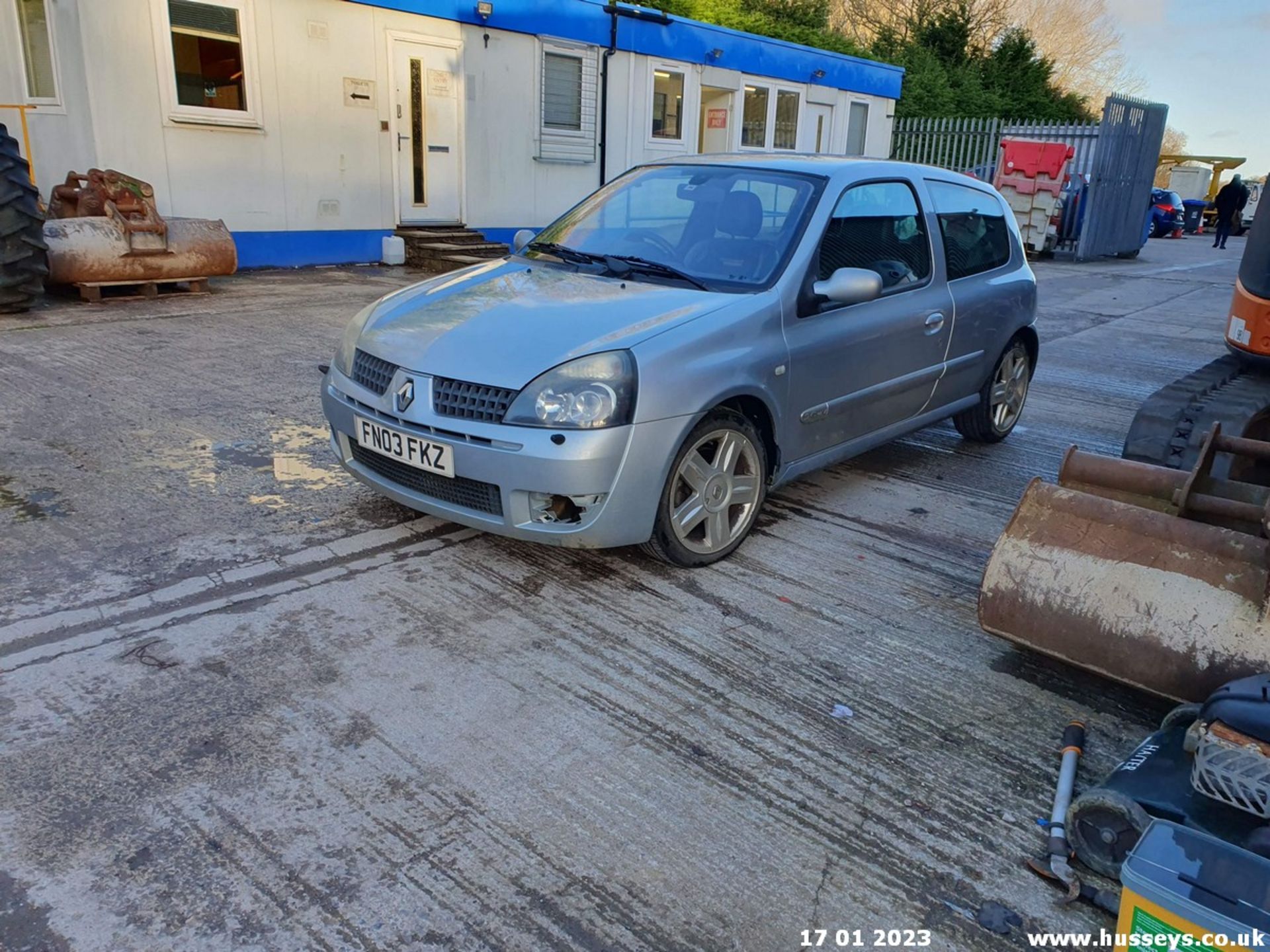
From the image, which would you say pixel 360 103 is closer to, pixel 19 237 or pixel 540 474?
pixel 19 237

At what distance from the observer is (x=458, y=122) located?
528 inches

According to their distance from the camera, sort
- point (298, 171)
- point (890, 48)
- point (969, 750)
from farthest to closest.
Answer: point (890, 48), point (298, 171), point (969, 750)

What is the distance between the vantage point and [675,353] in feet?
12.0

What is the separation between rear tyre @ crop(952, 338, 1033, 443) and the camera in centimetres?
590

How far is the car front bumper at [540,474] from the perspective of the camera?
3.47 m

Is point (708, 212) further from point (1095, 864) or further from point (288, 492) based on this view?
point (1095, 864)

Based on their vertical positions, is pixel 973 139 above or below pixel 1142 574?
above

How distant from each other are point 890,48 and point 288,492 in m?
34.5

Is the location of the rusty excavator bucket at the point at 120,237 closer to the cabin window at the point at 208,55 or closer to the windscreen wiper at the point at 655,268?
the cabin window at the point at 208,55

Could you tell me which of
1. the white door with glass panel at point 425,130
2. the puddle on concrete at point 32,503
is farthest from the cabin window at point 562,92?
the puddle on concrete at point 32,503

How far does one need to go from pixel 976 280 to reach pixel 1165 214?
28.7 metres

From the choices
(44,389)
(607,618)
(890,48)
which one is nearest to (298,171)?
(44,389)

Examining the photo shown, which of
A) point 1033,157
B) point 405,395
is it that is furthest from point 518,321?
point 1033,157

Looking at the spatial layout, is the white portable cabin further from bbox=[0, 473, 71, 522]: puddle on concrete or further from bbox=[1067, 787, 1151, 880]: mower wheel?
bbox=[1067, 787, 1151, 880]: mower wheel
